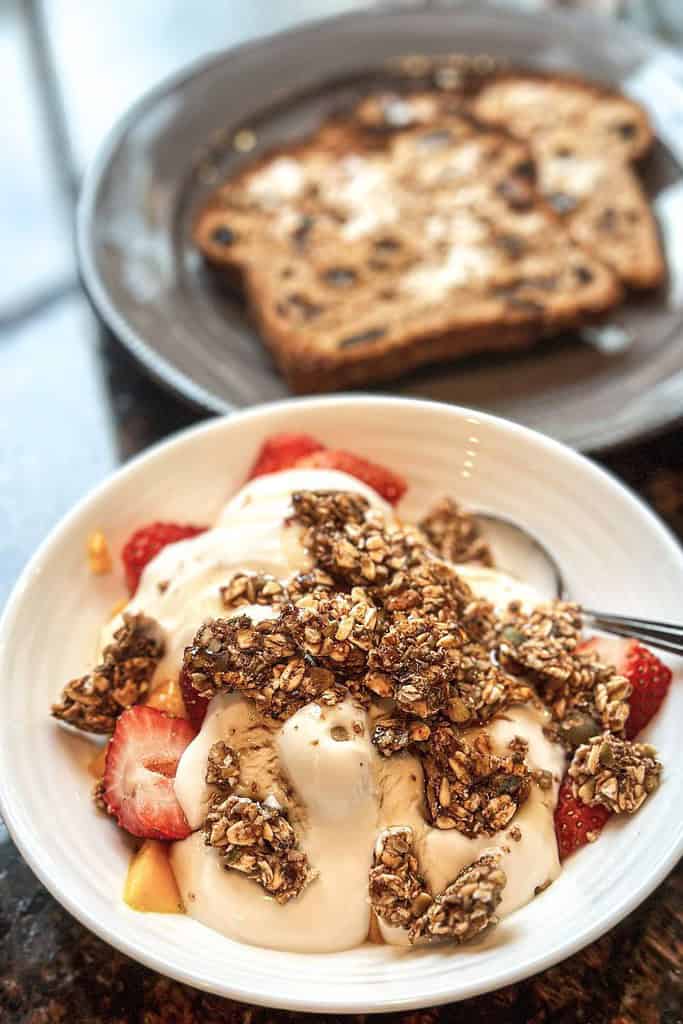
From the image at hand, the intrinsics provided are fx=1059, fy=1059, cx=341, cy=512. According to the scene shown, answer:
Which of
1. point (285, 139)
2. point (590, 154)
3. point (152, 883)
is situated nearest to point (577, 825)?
point (152, 883)

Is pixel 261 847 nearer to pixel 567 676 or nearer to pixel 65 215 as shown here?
pixel 567 676

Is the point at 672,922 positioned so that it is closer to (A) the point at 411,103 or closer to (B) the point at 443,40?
(A) the point at 411,103

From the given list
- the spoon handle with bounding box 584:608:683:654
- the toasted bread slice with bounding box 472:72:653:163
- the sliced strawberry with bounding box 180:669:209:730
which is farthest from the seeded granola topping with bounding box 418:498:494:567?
the toasted bread slice with bounding box 472:72:653:163

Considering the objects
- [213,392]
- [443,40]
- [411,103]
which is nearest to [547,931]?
[213,392]

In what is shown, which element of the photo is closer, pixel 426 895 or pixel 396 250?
pixel 426 895

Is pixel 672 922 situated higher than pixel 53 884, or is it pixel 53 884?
pixel 53 884
